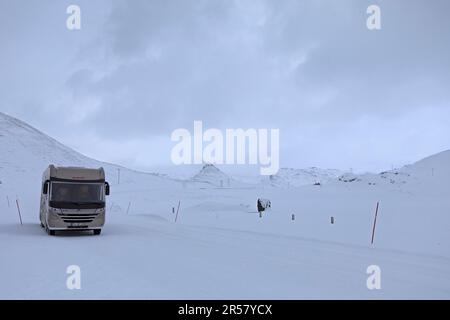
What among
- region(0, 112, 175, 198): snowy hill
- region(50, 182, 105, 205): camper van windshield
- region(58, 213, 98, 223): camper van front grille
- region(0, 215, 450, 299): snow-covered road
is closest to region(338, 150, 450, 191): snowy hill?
region(0, 112, 175, 198): snowy hill

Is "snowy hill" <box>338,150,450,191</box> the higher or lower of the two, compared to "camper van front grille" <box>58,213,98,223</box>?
higher

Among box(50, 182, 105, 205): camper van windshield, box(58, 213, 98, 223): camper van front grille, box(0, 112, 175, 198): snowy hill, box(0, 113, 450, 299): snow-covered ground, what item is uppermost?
box(0, 112, 175, 198): snowy hill

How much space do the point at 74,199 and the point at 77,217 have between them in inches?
35.2

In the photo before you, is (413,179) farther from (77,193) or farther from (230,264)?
(230,264)

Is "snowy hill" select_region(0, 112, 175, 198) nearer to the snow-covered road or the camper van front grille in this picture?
the camper van front grille

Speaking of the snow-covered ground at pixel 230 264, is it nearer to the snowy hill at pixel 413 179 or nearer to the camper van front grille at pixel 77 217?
the camper van front grille at pixel 77 217

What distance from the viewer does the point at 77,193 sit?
17547 millimetres

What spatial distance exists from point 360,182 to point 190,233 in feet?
286

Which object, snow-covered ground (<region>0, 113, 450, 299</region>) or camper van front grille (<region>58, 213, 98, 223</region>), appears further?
camper van front grille (<region>58, 213, 98, 223</region>)

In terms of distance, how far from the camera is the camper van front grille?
16.8 metres

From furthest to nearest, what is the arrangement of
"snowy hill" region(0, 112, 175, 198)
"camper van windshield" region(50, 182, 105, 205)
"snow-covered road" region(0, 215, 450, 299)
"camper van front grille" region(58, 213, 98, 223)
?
"snowy hill" region(0, 112, 175, 198), "camper van windshield" region(50, 182, 105, 205), "camper van front grille" region(58, 213, 98, 223), "snow-covered road" region(0, 215, 450, 299)

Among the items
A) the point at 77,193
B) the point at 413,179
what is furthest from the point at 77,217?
the point at 413,179

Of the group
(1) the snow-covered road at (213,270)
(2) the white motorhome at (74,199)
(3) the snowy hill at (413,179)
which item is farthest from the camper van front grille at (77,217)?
(3) the snowy hill at (413,179)
